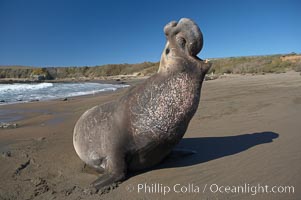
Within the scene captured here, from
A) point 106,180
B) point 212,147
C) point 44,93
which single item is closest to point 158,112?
point 106,180

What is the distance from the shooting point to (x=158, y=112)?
12.1 feet

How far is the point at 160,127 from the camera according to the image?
12.1 feet

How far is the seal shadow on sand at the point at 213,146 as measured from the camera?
4355 mm

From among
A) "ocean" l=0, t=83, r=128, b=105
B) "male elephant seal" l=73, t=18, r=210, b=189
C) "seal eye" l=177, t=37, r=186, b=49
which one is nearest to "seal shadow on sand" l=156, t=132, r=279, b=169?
"male elephant seal" l=73, t=18, r=210, b=189

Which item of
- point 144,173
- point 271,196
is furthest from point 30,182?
point 271,196

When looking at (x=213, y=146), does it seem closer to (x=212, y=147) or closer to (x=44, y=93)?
(x=212, y=147)

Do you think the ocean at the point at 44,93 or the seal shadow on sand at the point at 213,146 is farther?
the ocean at the point at 44,93

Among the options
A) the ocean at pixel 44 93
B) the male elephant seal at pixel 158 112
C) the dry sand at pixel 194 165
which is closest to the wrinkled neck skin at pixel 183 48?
the male elephant seal at pixel 158 112

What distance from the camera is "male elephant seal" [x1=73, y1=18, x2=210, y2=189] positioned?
3.65 m

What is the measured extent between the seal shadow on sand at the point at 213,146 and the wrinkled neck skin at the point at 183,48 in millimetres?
1321

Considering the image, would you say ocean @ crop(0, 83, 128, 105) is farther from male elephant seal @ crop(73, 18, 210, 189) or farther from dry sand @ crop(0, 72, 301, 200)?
male elephant seal @ crop(73, 18, 210, 189)

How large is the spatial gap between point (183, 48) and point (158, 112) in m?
0.82

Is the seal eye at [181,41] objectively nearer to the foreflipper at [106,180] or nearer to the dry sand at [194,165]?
the dry sand at [194,165]

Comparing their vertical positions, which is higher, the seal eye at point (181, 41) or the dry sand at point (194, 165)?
the seal eye at point (181, 41)
